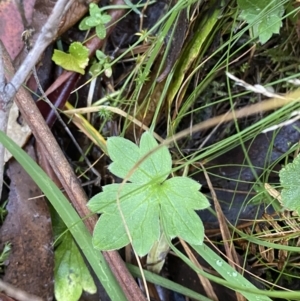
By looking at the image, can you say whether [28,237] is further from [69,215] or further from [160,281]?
[160,281]

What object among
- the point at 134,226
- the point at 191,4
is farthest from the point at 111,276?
the point at 191,4

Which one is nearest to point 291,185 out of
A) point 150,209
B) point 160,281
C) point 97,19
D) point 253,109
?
point 253,109

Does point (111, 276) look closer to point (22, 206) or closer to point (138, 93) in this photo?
point (22, 206)

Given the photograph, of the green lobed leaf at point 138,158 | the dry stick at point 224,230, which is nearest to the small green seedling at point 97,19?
the green lobed leaf at point 138,158

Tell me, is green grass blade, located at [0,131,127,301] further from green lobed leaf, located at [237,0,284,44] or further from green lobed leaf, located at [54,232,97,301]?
green lobed leaf, located at [237,0,284,44]

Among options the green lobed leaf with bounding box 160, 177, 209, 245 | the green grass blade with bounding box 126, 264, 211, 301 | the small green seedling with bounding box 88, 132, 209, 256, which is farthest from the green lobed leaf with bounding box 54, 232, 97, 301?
the green lobed leaf with bounding box 160, 177, 209, 245

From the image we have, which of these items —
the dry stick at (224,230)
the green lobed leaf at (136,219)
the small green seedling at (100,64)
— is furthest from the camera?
the small green seedling at (100,64)

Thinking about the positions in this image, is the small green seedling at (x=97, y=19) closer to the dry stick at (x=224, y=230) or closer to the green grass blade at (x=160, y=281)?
the dry stick at (x=224, y=230)
